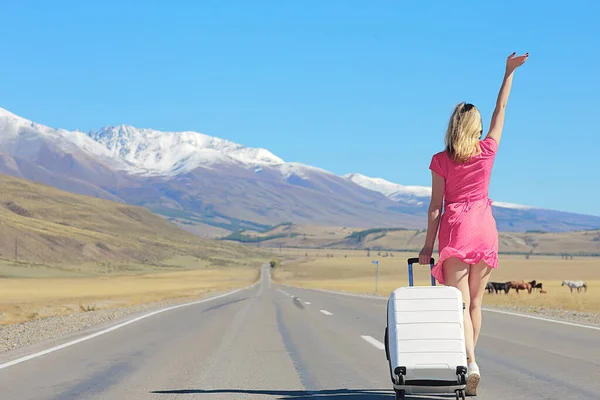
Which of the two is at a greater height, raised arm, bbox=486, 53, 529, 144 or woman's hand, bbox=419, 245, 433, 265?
raised arm, bbox=486, 53, 529, 144

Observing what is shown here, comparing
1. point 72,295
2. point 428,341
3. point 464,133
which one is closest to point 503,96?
point 464,133

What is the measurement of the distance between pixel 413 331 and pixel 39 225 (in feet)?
610

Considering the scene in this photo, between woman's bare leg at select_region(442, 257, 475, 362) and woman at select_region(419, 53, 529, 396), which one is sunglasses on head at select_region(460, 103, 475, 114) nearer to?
woman at select_region(419, 53, 529, 396)

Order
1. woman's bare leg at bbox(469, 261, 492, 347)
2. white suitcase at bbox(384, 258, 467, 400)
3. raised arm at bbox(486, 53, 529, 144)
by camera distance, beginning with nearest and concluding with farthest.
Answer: white suitcase at bbox(384, 258, 467, 400), woman's bare leg at bbox(469, 261, 492, 347), raised arm at bbox(486, 53, 529, 144)

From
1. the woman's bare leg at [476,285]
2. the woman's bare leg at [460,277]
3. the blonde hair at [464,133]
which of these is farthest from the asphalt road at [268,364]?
the blonde hair at [464,133]

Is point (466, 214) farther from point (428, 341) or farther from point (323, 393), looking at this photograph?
point (323, 393)

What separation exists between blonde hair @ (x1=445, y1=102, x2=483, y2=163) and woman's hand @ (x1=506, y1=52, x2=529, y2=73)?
736mm

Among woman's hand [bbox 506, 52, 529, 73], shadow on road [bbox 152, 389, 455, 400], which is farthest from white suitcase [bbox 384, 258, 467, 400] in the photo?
woman's hand [bbox 506, 52, 529, 73]

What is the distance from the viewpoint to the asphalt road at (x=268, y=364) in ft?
30.0

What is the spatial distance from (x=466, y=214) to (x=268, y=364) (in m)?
4.82

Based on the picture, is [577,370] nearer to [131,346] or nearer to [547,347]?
[547,347]

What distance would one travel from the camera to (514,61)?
8.07 meters

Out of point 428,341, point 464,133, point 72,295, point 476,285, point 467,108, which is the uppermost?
point 467,108

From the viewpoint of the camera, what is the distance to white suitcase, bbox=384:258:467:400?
723cm
